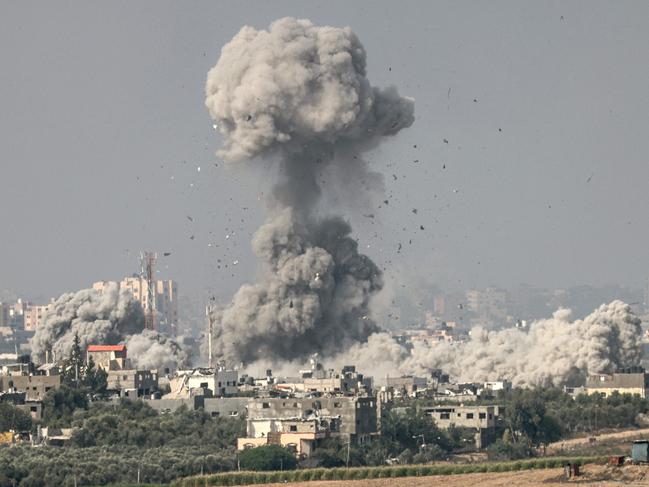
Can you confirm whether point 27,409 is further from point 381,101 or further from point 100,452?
point 381,101

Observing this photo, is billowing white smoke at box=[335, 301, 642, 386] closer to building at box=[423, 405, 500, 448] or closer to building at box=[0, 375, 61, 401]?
building at box=[0, 375, 61, 401]

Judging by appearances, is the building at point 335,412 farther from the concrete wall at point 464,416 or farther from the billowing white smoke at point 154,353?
the billowing white smoke at point 154,353

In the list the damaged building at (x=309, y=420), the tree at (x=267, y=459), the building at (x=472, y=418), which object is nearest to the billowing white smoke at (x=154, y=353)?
the building at (x=472, y=418)

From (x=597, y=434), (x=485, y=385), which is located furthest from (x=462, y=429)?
(x=485, y=385)

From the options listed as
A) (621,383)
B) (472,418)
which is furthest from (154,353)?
(472,418)

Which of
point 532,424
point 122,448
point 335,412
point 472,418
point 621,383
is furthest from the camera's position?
point 621,383

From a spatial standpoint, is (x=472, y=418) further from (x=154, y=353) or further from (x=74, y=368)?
(x=154, y=353)

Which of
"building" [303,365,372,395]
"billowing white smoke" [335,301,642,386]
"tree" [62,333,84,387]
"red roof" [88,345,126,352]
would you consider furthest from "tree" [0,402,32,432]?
"billowing white smoke" [335,301,642,386]
